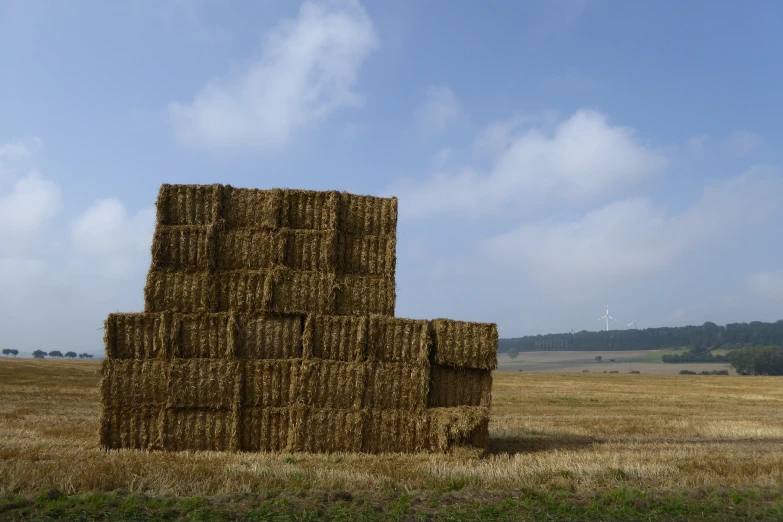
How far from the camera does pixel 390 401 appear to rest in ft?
40.7

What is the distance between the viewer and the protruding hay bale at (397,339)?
12.5m

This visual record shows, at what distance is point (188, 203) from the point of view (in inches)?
506

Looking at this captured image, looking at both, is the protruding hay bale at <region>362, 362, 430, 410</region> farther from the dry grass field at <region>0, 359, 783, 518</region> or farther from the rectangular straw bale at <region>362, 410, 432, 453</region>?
the dry grass field at <region>0, 359, 783, 518</region>

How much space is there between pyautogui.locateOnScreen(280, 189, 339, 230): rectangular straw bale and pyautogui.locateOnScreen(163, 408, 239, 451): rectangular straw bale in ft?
12.5

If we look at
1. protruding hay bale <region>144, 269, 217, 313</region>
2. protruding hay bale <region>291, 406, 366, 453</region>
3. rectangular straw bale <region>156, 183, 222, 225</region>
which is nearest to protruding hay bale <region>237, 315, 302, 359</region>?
protruding hay bale <region>144, 269, 217, 313</region>

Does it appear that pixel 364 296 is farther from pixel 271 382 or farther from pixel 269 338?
pixel 271 382

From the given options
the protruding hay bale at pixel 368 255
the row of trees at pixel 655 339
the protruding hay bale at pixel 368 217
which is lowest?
the row of trees at pixel 655 339

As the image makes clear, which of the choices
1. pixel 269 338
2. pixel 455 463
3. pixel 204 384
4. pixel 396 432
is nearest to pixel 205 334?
pixel 204 384

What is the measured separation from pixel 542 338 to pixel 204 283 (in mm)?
175293

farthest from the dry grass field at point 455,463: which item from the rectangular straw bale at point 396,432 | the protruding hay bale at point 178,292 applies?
the protruding hay bale at point 178,292

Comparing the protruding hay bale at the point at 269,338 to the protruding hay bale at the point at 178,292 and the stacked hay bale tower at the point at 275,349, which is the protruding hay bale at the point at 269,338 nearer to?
the stacked hay bale tower at the point at 275,349

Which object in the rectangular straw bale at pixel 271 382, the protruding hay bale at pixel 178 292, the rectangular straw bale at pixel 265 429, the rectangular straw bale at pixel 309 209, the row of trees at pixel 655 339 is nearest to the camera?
the rectangular straw bale at pixel 265 429

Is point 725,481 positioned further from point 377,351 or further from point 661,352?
point 661,352

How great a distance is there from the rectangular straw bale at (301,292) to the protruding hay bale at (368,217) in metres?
1.26
